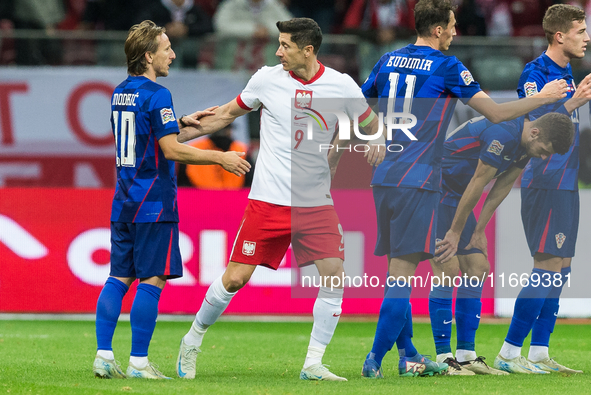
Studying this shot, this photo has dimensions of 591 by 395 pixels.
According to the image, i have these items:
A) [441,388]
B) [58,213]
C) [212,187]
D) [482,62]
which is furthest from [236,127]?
[441,388]

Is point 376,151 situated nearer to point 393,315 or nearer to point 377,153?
point 377,153

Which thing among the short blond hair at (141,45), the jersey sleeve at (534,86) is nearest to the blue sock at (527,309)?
the jersey sleeve at (534,86)

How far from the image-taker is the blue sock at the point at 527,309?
225 inches


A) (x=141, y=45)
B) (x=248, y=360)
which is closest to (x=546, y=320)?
(x=248, y=360)

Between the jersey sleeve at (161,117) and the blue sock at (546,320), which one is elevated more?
the jersey sleeve at (161,117)

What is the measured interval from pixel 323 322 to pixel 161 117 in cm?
163

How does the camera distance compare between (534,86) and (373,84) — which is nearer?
(373,84)

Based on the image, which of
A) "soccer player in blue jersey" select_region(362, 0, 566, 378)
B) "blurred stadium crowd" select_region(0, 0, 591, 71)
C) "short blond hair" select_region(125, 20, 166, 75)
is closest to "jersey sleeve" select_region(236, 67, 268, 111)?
"short blond hair" select_region(125, 20, 166, 75)

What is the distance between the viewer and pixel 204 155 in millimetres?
5039

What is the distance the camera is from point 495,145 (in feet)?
18.4

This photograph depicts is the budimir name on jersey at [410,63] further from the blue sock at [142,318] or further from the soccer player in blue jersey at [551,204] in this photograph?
the blue sock at [142,318]

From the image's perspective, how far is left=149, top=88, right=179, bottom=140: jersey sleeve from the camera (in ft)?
16.6

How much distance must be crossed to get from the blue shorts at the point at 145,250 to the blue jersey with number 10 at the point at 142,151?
60 mm

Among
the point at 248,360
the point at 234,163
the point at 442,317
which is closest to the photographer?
the point at 234,163
